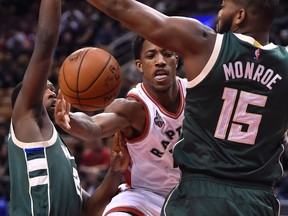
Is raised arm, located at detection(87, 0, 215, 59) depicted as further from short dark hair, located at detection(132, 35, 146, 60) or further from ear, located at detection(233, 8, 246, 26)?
short dark hair, located at detection(132, 35, 146, 60)

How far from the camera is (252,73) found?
377 centimetres

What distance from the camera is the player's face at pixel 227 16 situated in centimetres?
389

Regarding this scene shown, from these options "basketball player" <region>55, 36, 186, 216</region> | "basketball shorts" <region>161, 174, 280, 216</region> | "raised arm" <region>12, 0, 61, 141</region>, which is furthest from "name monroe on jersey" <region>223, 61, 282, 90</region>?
"basketball player" <region>55, 36, 186, 216</region>

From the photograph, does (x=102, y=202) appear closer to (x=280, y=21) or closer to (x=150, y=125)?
(x=150, y=125)

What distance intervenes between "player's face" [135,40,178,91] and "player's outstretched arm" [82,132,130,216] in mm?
485

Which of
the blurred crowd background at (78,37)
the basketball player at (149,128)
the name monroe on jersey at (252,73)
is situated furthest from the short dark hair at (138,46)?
the blurred crowd background at (78,37)

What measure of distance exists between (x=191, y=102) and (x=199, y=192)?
0.50 metres

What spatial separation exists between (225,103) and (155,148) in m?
1.45

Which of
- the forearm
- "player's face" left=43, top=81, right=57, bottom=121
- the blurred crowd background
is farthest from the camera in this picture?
the blurred crowd background

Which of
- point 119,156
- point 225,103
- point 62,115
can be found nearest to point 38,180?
point 62,115

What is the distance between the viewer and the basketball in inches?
177

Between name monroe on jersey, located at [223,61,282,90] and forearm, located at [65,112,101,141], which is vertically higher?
name monroe on jersey, located at [223,61,282,90]

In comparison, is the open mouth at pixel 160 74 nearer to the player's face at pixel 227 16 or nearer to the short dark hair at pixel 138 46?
the short dark hair at pixel 138 46

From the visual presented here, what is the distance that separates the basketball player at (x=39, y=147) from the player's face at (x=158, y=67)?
1.08 m
